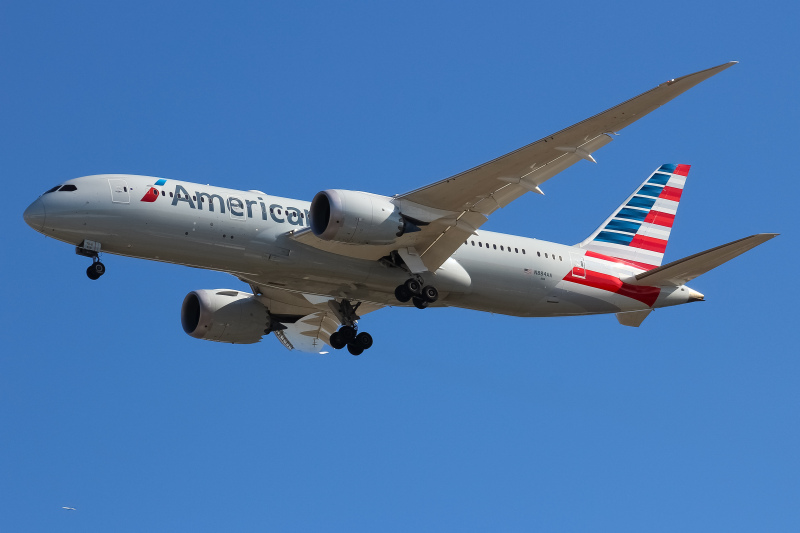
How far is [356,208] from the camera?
33344 millimetres

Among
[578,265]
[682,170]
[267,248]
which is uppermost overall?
[682,170]

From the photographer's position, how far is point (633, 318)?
40.4 metres

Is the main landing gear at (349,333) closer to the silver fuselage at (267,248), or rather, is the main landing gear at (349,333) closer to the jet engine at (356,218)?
the silver fuselage at (267,248)

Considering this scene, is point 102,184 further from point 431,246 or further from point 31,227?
point 431,246

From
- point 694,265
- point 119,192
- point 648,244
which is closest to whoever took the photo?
point 119,192

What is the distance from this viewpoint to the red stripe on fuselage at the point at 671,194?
4431 cm

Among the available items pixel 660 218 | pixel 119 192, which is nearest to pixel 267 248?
pixel 119 192

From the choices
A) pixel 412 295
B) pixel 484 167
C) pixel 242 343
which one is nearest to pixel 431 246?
pixel 412 295

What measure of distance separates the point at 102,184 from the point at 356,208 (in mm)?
7277

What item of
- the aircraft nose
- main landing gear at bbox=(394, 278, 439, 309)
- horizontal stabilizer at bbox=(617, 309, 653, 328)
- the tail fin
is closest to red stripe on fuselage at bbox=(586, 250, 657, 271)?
the tail fin

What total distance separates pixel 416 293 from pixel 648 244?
1117 cm

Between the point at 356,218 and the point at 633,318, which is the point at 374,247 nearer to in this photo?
the point at 356,218

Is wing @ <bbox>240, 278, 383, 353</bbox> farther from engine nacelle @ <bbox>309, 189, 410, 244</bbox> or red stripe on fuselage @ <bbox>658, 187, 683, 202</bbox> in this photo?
red stripe on fuselage @ <bbox>658, 187, 683, 202</bbox>

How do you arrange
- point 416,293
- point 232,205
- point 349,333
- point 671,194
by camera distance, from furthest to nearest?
point 671,194 < point 349,333 < point 416,293 < point 232,205
